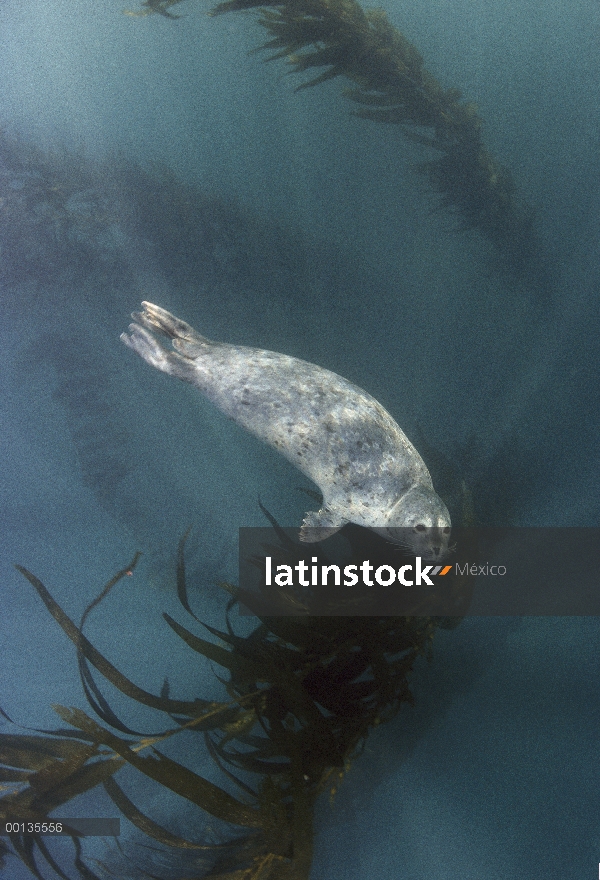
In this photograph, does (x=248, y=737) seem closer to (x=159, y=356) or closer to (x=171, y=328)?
(x=159, y=356)

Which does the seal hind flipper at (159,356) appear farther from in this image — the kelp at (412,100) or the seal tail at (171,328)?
the kelp at (412,100)

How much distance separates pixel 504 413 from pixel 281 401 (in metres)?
2.31

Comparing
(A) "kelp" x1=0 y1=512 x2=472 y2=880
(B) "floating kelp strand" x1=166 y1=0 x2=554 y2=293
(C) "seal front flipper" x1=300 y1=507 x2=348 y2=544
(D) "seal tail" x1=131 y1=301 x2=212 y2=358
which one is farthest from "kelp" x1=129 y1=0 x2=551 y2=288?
(A) "kelp" x1=0 y1=512 x2=472 y2=880

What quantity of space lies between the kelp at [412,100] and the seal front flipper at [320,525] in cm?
322

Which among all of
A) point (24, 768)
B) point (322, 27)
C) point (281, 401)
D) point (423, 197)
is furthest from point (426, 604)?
point (322, 27)

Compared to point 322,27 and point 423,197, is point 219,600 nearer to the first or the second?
point 423,197

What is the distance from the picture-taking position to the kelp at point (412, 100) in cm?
325

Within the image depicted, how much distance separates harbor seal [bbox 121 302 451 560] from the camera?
2.28 metres

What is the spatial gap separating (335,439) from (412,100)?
3.39 metres

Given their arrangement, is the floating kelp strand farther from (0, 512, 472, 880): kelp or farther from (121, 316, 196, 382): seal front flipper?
(0, 512, 472, 880): kelp

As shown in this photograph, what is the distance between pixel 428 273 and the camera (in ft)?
12.9

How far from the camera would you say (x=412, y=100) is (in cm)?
353

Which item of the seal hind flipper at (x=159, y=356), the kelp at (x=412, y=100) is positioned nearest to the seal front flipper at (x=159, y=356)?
the seal hind flipper at (x=159, y=356)

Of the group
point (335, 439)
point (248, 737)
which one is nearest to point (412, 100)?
point (335, 439)
